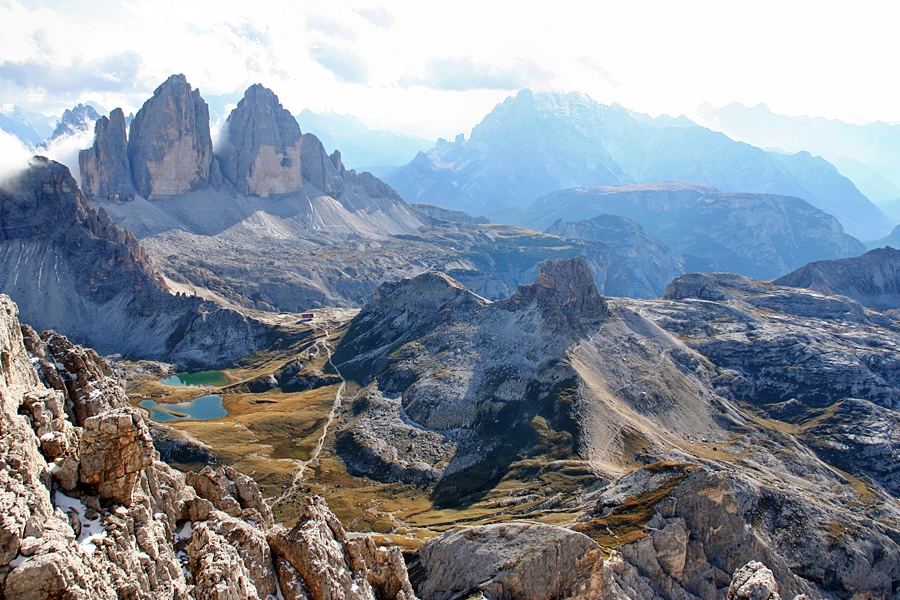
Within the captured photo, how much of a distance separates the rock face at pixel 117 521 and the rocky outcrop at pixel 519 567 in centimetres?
1527

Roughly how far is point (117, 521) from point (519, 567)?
148 feet

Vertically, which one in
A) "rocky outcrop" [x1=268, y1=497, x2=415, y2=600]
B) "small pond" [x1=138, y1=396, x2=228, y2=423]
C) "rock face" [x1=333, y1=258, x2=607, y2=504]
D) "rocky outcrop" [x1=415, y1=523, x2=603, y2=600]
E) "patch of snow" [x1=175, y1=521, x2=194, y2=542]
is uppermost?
"patch of snow" [x1=175, y1=521, x2=194, y2=542]

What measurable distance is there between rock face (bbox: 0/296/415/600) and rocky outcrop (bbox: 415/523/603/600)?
15.3 metres

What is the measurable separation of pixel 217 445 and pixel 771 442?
14689 centimetres

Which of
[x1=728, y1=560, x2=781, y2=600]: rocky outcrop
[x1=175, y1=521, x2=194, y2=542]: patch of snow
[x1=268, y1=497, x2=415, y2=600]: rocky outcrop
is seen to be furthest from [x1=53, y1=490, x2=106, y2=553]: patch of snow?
[x1=728, y1=560, x2=781, y2=600]: rocky outcrop

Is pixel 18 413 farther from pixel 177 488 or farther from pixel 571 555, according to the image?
pixel 571 555

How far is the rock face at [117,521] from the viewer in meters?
28.5

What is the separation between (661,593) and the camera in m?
77.3

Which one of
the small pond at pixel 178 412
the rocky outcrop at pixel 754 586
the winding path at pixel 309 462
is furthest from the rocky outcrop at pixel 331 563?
the small pond at pixel 178 412

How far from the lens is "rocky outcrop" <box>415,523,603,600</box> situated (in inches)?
2630

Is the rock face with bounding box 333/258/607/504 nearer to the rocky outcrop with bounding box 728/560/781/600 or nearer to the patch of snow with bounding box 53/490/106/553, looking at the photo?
the rocky outcrop with bounding box 728/560/781/600

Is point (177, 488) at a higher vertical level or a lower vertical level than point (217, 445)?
higher

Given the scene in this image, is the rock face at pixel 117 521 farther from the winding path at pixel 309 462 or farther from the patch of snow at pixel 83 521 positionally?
the winding path at pixel 309 462

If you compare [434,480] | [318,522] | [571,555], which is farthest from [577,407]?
[318,522]
